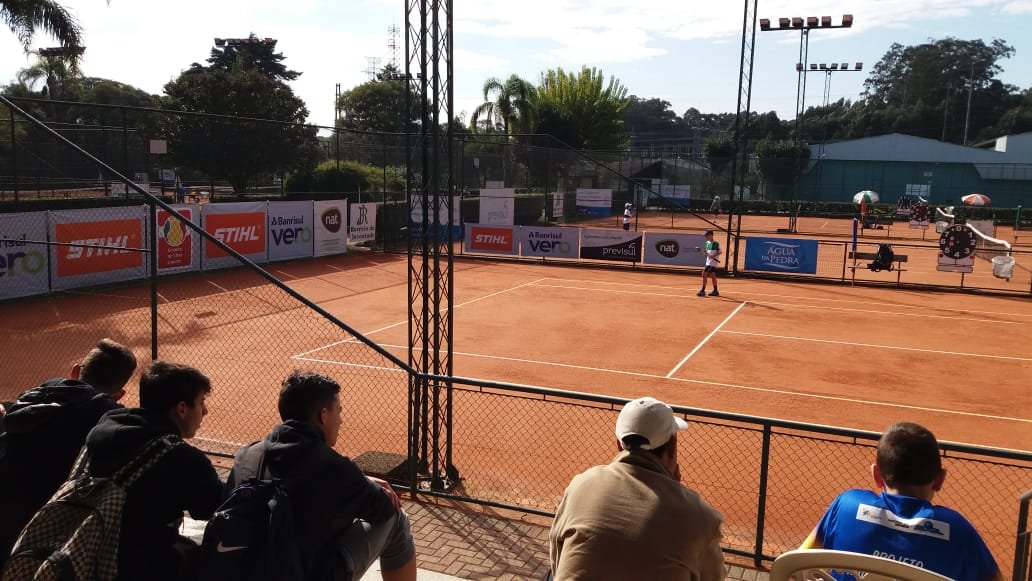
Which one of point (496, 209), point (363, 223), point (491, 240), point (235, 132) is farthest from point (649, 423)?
point (496, 209)

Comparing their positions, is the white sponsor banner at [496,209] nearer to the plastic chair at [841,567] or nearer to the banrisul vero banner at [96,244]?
the banrisul vero banner at [96,244]

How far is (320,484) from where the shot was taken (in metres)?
3.59

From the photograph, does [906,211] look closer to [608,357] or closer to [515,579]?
[608,357]

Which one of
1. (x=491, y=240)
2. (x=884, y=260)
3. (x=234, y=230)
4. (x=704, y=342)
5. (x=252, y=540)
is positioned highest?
(x=252, y=540)

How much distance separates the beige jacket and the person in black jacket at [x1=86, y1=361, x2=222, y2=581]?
5.12 ft

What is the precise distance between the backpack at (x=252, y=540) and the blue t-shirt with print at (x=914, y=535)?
7.56ft

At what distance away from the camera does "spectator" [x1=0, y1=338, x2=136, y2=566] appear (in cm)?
384

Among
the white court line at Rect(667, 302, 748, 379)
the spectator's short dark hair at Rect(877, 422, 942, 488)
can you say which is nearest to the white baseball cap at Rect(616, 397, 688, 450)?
the spectator's short dark hair at Rect(877, 422, 942, 488)

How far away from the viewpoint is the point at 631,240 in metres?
29.9

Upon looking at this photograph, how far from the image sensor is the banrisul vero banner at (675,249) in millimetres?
28906

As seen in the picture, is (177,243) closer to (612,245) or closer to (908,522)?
(612,245)

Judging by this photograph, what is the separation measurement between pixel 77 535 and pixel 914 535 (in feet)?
10.8

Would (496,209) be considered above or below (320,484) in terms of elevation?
above

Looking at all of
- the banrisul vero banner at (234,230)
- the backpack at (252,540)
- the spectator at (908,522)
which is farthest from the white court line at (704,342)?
the banrisul vero banner at (234,230)
